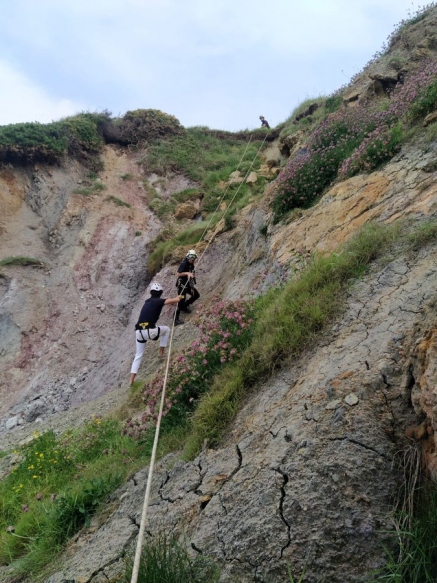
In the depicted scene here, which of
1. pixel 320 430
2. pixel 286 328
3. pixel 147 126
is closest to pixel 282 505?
pixel 320 430

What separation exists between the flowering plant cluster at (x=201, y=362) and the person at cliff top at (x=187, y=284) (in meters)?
4.41

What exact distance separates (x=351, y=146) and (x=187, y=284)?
4.58 meters

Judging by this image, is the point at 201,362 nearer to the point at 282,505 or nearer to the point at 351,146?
the point at 282,505

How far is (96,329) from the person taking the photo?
42.1 feet

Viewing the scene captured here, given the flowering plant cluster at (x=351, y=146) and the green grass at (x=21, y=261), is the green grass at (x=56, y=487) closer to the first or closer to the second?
the flowering plant cluster at (x=351, y=146)

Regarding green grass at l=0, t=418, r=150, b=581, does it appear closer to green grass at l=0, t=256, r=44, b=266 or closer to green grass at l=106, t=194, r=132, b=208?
green grass at l=0, t=256, r=44, b=266

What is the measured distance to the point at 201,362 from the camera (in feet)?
17.4

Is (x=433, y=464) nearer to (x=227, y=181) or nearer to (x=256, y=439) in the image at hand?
(x=256, y=439)

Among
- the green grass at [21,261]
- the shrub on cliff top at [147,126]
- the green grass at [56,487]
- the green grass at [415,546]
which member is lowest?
the green grass at [415,546]

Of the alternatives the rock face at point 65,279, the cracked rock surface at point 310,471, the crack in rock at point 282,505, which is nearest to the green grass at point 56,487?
the cracked rock surface at point 310,471

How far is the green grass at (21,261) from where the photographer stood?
14.3 m

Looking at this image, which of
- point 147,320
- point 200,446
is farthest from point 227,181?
point 200,446

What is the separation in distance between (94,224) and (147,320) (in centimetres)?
887

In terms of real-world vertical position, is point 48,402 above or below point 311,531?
above
